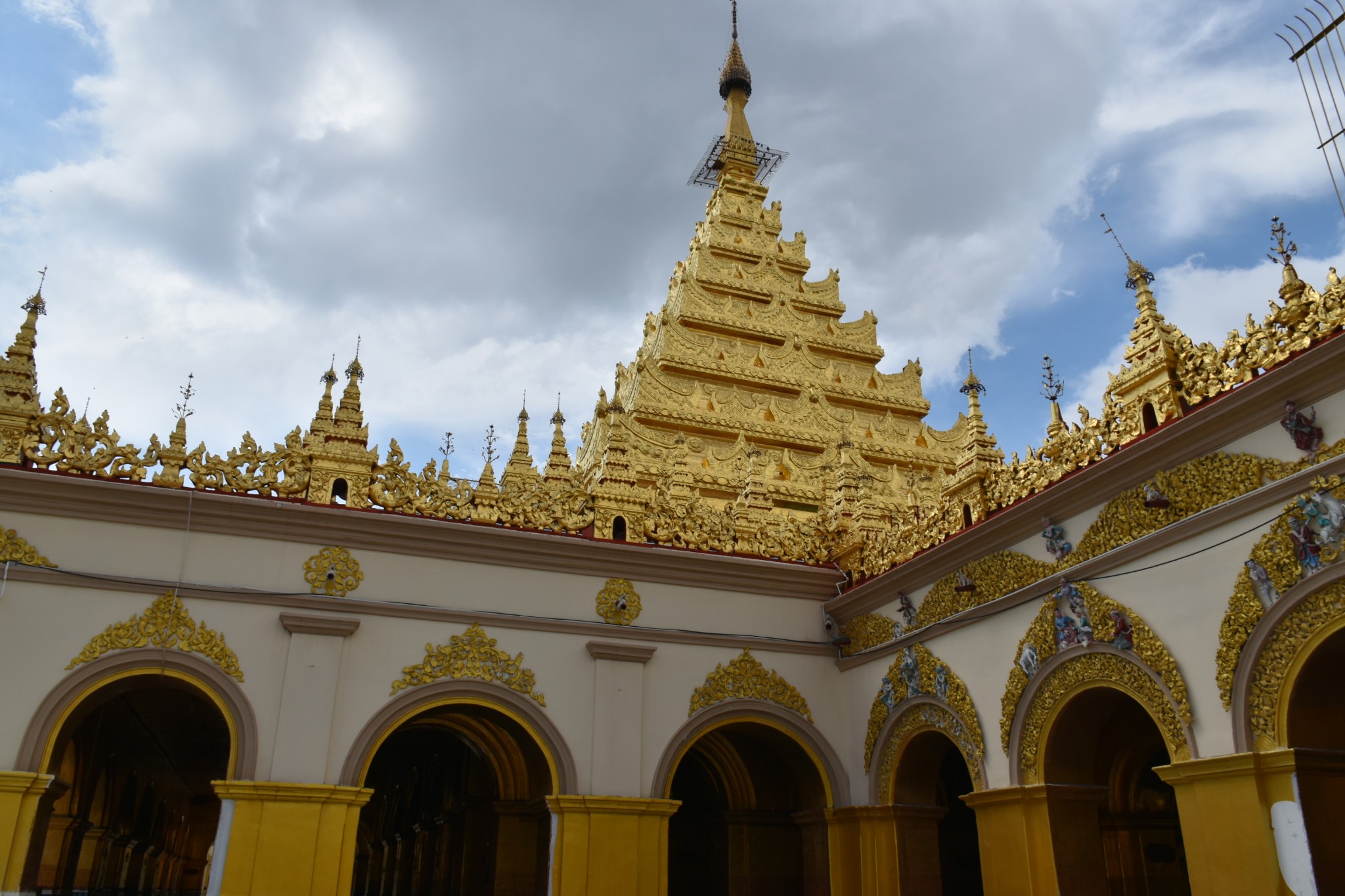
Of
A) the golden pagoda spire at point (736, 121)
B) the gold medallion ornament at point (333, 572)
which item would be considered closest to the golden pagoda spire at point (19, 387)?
the gold medallion ornament at point (333, 572)

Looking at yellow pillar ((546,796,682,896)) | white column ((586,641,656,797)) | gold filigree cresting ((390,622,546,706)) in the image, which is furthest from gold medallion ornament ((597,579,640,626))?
yellow pillar ((546,796,682,896))

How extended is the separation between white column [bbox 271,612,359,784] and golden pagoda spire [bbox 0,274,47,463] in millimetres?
2845

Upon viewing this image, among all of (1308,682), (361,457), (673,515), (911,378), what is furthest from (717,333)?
(1308,682)

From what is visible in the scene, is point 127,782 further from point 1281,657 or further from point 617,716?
point 1281,657

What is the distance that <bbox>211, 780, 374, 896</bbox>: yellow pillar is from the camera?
888 cm

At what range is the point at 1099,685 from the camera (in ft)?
27.3

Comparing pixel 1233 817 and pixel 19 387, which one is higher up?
pixel 19 387

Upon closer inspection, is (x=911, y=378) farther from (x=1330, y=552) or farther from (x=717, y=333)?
(x=1330, y=552)

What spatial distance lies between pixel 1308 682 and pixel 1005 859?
3274 mm

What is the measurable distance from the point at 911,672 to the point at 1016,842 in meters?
2.15

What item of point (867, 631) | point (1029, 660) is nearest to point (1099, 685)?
point (1029, 660)

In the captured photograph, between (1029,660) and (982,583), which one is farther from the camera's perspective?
(982,583)

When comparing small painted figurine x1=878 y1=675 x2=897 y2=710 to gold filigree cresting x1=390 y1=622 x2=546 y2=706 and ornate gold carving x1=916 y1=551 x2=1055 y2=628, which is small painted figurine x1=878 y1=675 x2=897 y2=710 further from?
gold filigree cresting x1=390 y1=622 x2=546 y2=706

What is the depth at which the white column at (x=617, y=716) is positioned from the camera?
10.4m
